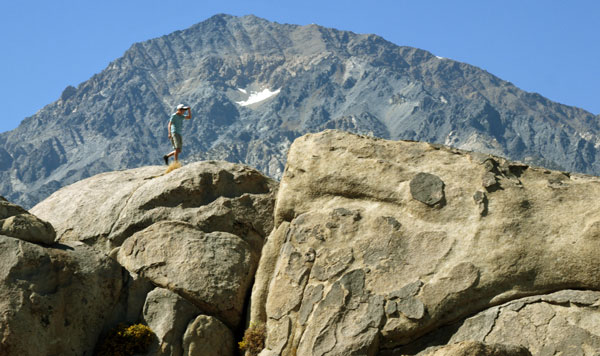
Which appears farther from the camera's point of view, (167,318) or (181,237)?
(181,237)

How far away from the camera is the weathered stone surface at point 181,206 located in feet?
89.6

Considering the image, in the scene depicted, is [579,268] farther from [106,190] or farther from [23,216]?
[106,190]

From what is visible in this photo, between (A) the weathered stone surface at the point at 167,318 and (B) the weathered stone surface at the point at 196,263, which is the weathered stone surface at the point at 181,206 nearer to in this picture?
(B) the weathered stone surface at the point at 196,263

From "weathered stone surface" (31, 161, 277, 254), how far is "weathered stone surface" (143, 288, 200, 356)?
11.4 ft

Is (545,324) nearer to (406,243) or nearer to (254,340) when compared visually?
(406,243)

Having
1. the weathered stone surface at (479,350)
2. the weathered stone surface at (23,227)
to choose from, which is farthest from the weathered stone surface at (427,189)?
the weathered stone surface at (23,227)

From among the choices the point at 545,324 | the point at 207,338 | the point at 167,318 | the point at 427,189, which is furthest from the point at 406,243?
the point at 167,318

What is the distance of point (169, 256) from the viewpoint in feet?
83.2

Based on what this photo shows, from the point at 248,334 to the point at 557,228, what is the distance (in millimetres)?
10006

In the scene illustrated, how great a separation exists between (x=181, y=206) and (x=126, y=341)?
6.22 m

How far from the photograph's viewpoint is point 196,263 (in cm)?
2500

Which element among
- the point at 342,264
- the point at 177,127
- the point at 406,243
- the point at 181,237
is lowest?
the point at 342,264

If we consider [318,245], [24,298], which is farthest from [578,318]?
[24,298]

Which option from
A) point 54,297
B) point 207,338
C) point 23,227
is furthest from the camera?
point 207,338
